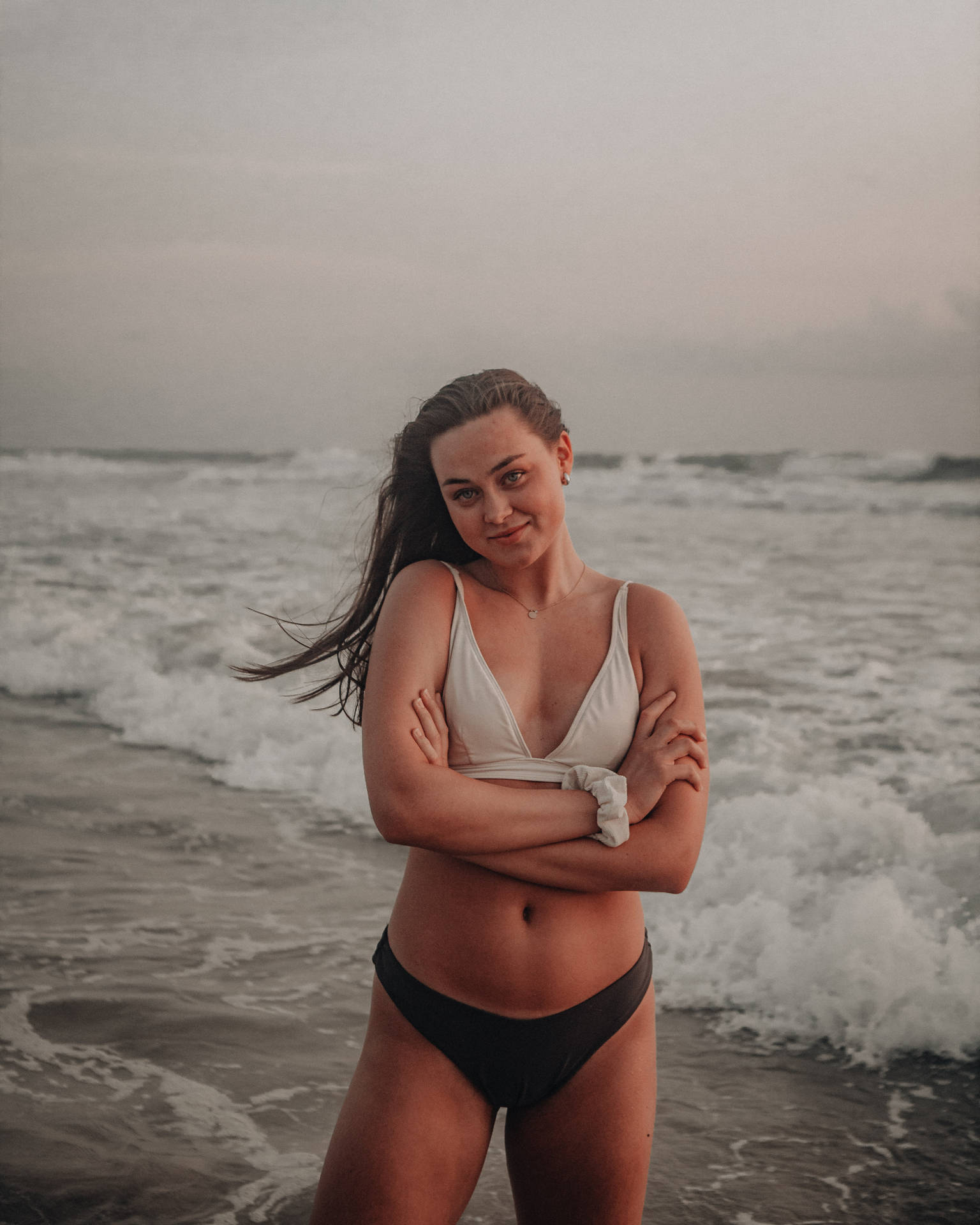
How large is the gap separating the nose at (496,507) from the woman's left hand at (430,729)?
34 centimetres

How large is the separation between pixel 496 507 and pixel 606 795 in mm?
549

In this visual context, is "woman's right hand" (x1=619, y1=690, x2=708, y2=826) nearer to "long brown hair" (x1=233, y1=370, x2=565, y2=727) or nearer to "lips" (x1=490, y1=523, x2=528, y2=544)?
"lips" (x1=490, y1=523, x2=528, y2=544)

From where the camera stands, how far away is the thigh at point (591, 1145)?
1.86 m

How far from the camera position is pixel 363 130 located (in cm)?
1513

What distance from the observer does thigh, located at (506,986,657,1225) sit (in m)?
1.86

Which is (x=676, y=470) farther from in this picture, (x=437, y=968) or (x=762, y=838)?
(x=437, y=968)

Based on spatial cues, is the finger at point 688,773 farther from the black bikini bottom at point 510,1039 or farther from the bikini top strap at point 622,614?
the black bikini bottom at point 510,1039

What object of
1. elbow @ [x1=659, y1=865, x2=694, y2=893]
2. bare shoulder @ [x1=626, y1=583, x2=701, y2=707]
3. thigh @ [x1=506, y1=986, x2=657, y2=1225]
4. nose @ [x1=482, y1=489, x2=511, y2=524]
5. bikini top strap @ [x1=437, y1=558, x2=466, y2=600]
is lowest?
thigh @ [x1=506, y1=986, x2=657, y2=1225]

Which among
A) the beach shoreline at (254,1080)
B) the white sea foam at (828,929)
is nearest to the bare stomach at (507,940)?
the beach shoreline at (254,1080)

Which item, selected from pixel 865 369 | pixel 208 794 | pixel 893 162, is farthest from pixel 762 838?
pixel 865 369

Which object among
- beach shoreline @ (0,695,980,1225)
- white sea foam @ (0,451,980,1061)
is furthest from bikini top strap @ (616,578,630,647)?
beach shoreline @ (0,695,980,1225)

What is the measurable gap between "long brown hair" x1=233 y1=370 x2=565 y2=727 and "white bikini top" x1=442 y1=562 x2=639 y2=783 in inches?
10.3

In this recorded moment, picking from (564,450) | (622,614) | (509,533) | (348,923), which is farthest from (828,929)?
(509,533)

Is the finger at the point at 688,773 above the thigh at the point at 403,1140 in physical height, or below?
above
